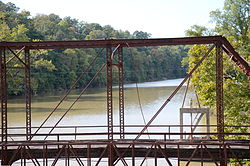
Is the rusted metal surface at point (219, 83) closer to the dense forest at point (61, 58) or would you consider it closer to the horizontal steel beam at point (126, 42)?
the horizontal steel beam at point (126, 42)

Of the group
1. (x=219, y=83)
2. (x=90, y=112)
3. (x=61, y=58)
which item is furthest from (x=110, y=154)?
(x=61, y=58)

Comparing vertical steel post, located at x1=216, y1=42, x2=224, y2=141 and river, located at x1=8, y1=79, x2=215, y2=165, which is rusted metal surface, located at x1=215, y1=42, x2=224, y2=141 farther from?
river, located at x1=8, y1=79, x2=215, y2=165

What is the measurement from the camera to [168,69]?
105 metres

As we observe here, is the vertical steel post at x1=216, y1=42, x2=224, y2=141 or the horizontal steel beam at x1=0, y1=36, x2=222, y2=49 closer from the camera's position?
the horizontal steel beam at x1=0, y1=36, x2=222, y2=49

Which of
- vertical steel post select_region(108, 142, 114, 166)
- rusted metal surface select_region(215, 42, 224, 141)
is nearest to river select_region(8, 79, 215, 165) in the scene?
rusted metal surface select_region(215, 42, 224, 141)

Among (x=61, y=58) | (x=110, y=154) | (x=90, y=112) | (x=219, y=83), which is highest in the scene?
(x=61, y=58)

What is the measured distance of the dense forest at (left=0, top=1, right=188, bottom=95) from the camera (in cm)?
5253

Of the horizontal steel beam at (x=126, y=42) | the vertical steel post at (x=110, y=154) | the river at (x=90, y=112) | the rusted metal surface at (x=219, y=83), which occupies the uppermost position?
the horizontal steel beam at (x=126, y=42)

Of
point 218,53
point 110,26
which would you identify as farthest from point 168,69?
point 218,53

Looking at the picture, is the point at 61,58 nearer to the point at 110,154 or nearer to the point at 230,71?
the point at 230,71

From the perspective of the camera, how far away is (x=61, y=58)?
221ft

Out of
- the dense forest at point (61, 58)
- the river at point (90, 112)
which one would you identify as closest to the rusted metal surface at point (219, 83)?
the river at point (90, 112)

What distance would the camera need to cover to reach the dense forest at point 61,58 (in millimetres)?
52531

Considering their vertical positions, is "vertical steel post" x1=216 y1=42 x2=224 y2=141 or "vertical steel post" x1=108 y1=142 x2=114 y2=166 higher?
"vertical steel post" x1=216 y1=42 x2=224 y2=141
